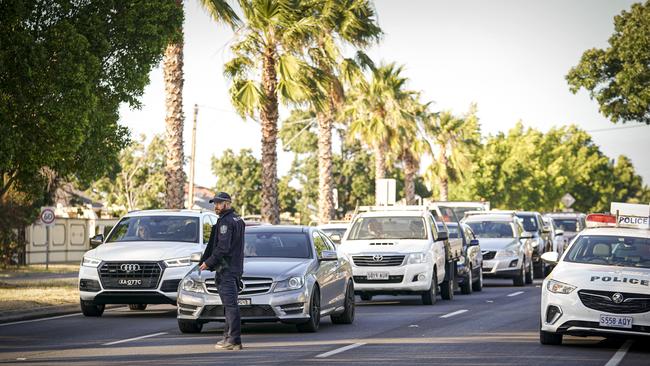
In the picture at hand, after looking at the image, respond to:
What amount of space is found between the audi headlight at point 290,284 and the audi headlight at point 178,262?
4659 mm

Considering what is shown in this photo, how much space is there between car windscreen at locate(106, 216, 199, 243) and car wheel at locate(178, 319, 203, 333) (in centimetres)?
472

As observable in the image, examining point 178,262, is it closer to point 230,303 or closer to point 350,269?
point 350,269

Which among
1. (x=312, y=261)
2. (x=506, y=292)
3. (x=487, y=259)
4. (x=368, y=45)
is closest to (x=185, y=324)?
(x=312, y=261)

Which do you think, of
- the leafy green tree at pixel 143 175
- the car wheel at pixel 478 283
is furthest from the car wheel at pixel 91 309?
the leafy green tree at pixel 143 175

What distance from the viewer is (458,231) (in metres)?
30.1

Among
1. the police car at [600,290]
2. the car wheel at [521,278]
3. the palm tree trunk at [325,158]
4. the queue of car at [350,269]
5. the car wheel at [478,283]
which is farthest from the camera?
the palm tree trunk at [325,158]

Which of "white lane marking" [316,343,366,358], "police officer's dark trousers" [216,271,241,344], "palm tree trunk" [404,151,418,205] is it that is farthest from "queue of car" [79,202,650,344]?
"palm tree trunk" [404,151,418,205]

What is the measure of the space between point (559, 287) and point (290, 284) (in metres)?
3.72

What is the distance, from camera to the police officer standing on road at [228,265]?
1498 cm

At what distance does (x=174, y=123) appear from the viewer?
1273 inches

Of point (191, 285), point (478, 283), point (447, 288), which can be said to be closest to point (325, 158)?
point (478, 283)

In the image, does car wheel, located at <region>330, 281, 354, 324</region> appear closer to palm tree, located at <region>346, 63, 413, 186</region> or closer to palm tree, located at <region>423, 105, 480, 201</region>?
palm tree, located at <region>346, 63, 413, 186</region>

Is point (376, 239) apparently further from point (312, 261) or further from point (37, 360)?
point (37, 360)

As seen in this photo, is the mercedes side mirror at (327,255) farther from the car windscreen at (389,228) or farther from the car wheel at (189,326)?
the car windscreen at (389,228)
